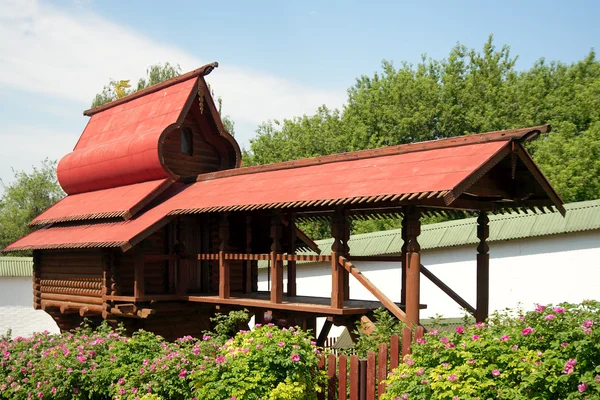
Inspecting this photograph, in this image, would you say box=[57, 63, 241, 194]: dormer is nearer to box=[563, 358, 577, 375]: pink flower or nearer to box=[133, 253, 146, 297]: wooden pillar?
box=[133, 253, 146, 297]: wooden pillar

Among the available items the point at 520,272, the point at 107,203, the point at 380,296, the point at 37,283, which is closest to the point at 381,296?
the point at 380,296

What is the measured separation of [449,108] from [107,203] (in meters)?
25.7

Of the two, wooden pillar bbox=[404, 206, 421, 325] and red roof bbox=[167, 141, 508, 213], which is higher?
red roof bbox=[167, 141, 508, 213]

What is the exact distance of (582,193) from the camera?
30.3m

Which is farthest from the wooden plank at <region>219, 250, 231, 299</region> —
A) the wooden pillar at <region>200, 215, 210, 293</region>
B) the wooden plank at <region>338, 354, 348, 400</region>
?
the wooden plank at <region>338, 354, 348, 400</region>

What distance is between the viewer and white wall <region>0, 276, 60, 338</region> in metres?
24.4

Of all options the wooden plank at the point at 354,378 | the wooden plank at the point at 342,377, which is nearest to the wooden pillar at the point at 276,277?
the wooden plank at the point at 342,377

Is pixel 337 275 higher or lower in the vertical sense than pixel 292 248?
lower

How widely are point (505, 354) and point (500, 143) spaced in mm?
4297

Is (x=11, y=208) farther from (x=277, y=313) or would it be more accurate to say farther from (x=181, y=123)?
(x=277, y=313)

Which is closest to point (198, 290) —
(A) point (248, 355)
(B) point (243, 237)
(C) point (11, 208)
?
(B) point (243, 237)

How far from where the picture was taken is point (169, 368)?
8.47 metres

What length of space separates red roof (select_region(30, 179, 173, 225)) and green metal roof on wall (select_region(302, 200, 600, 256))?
9.10m

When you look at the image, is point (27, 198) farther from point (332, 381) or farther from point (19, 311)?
point (332, 381)
